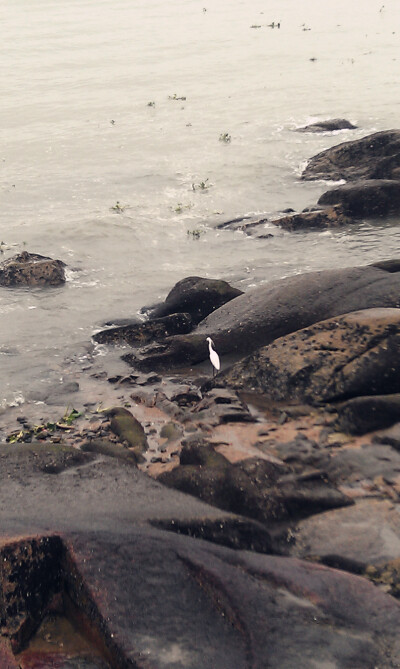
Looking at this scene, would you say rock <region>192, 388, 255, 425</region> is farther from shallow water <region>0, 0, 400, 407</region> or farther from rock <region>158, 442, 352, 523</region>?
shallow water <region>0, 0, 400, 407</region>

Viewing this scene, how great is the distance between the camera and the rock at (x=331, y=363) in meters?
8.45

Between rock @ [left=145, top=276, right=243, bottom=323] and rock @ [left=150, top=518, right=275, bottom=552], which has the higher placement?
rock @ [left=150, top=518, right=275, bottom=552]

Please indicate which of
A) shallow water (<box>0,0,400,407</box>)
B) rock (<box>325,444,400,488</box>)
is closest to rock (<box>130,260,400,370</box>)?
shallow water (<box>0,0,400,407</box>)

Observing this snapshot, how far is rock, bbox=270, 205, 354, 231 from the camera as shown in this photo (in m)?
16.9

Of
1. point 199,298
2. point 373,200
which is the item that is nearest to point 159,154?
point 373,200

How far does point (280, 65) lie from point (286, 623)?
38709mm

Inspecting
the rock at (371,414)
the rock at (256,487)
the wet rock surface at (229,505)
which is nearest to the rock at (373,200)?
the wet rock surface at (229,505)

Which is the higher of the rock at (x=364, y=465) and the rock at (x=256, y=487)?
the rock at (x=256, y=487)

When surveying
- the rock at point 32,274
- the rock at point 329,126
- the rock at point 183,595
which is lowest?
the rock at point 32,274

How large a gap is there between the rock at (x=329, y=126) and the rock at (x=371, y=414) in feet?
65.9

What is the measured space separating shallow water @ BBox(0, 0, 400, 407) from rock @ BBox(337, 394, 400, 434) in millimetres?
4567

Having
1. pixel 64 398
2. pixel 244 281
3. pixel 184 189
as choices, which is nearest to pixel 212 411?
pixel 64 398

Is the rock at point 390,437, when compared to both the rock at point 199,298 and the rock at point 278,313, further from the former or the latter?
the rock at point 199,298

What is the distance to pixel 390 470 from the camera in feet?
23.1
